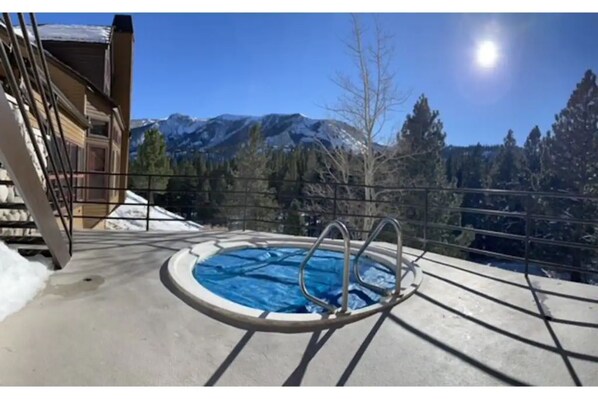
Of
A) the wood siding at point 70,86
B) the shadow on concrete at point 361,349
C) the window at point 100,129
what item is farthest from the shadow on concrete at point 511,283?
the window at point 100,129

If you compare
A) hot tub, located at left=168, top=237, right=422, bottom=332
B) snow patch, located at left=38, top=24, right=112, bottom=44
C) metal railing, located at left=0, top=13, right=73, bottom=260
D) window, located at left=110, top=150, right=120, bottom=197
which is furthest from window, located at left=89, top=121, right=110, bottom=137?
hot tub, located at left=168, top=237, right=422, bottom=332

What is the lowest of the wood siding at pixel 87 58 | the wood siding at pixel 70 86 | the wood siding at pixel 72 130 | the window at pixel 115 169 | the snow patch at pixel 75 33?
the window at pixel 115 169

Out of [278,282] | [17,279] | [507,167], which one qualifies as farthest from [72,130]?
[507,167]

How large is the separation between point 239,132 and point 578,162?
1369 centimetres

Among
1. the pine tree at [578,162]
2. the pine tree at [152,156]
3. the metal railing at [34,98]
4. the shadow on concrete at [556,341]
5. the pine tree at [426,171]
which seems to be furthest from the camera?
the pine tree at [152,156]

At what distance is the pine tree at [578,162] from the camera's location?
395 inches

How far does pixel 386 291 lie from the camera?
2555mm

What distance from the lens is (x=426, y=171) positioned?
11359mm

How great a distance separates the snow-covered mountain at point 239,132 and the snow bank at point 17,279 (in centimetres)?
798

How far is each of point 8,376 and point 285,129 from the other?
1769 cm

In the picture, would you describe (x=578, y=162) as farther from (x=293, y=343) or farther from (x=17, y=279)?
(x=17, y=279)

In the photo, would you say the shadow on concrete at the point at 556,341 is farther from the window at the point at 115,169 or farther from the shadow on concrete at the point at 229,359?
the window at the point at 115,169
